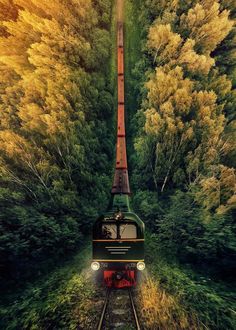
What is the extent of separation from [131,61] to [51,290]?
53.1 feet

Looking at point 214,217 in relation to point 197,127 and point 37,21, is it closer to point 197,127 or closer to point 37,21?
point 197,127

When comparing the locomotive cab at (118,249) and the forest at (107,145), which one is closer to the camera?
the locomotive cab at (118,249)

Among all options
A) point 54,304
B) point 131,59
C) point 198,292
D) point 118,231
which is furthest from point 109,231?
point 131,59

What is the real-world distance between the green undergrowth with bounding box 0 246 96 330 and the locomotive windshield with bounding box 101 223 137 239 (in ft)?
6.13

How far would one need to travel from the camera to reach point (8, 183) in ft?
47.2

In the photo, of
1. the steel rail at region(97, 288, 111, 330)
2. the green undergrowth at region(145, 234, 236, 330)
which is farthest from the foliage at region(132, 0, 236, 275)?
the steel rail at region(97, 288, 111, 330)

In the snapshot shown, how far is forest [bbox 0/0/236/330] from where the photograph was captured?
11.8 m

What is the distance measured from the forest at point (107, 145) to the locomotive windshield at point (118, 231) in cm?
179

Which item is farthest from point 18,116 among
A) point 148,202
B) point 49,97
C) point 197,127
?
point 197,127

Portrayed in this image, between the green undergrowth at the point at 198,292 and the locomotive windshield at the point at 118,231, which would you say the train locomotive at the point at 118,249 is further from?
the green undergrowth at the point at 198,292

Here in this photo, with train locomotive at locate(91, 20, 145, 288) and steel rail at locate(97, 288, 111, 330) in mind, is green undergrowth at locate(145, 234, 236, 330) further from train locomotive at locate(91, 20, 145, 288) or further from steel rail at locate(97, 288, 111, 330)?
steel rail at locate(97, 288, 111, 330)

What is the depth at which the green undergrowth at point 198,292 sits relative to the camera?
339 inches

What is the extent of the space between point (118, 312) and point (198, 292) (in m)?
2.96

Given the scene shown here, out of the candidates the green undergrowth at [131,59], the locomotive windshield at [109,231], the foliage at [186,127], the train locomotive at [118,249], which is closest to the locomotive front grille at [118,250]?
the train locomotive at [118,249]
